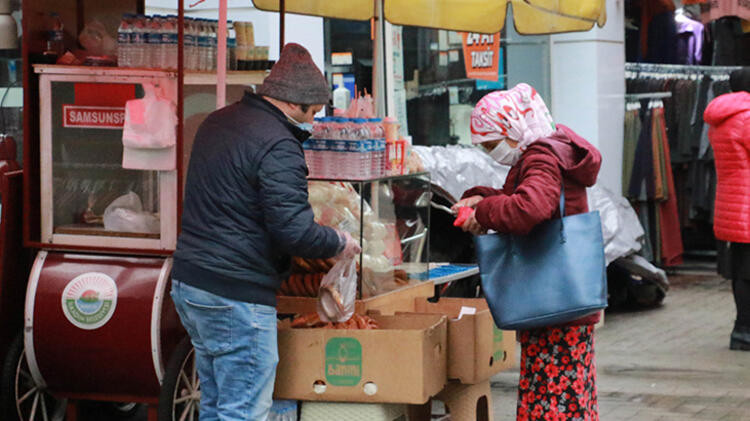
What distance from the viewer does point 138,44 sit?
5.24 metres

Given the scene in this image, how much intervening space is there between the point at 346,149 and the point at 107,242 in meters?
1.24

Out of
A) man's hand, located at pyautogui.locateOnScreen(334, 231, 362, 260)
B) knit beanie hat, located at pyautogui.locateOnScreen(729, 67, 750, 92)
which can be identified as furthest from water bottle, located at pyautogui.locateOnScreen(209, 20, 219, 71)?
knit beanie hat, located at pyautogui.locateOnScreen(729, 67, 750, 92)

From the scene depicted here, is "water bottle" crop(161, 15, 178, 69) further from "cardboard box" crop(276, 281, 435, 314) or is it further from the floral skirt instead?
the floral skirt

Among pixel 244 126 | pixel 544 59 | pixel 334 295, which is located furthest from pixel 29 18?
pixel 544 59

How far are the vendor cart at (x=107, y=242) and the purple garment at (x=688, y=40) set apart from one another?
7.87 m

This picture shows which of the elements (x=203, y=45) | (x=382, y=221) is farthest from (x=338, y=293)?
(x=203, y=45)

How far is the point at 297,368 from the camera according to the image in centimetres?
454

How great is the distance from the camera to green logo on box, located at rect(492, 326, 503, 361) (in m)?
5.08

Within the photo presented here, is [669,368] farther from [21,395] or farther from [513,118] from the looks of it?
[21,395]

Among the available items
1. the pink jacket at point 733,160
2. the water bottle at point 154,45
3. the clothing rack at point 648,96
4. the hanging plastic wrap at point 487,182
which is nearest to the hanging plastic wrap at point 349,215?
the water bottle at point 154,45

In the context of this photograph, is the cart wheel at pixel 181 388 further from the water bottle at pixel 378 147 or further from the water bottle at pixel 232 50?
the water bottle at pixel 232 50

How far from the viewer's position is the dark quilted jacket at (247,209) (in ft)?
13.3

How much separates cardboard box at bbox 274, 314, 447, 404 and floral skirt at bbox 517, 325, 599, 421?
0.42m

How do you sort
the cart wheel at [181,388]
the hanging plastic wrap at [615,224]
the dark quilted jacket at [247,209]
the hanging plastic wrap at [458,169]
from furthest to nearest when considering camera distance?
the hanging plastic wrap at [615,224]
the hanging plastic wrap at [458,169]
the cart wheel at [181,388]
the dark quilted jacket at [247,209]
